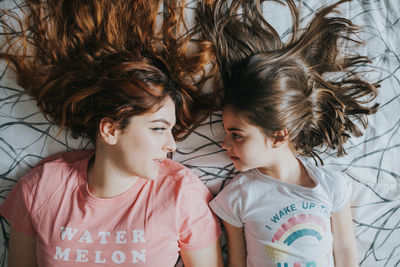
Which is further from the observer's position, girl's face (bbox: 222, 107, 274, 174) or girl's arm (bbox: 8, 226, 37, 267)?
girl's arm (bbox: 8, 226, 37, 267)

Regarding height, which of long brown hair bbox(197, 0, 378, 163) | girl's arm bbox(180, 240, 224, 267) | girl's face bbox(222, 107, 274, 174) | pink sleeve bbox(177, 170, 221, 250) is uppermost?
long brown hair bbox(197, 0, 378, 163)

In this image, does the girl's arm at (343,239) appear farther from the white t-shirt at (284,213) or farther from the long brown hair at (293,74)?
the long brown hair at (293,74)

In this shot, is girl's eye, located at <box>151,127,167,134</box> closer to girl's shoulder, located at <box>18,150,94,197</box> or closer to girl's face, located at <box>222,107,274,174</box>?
girl's face, located at <box>222,107,274,174</box>

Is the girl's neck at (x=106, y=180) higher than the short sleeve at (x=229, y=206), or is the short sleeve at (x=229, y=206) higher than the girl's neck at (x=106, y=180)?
the girl's neck at (x=106, y=180)

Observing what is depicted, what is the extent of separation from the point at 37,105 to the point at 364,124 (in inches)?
48.2

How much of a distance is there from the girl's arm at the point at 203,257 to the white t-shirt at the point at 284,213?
11cm

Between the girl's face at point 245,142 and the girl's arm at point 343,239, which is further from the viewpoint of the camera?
the girl's arm at point 343,239

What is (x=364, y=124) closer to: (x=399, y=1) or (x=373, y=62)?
(x=373, y=62)

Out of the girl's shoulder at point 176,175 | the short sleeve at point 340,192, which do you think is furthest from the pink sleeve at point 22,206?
the short sleeve at point 340,192

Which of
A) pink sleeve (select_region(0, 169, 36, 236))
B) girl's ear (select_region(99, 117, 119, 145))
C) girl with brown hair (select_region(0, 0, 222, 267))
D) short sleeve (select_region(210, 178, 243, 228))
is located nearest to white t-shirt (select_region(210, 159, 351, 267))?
short sleeve (select_region(210, 178, 243, 228))

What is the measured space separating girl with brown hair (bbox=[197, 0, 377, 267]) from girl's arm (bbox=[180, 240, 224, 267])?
8 cm

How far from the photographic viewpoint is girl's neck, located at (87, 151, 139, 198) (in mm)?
983

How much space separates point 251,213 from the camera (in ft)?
3.30

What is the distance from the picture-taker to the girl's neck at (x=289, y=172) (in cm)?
103
